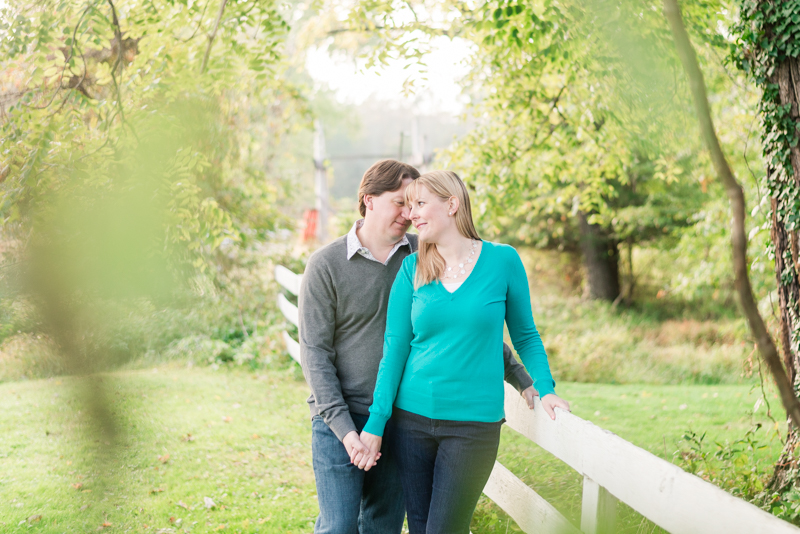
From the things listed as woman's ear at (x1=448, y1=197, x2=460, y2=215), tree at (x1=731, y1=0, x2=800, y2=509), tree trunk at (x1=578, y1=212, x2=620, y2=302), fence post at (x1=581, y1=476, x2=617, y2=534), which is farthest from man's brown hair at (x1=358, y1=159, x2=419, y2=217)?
tree trunk at (x1=578, y1=212, x2=620, y2=302)

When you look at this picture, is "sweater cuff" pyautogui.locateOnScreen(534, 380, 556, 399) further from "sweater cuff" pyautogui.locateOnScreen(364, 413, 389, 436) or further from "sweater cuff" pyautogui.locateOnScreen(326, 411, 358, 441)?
"sweater cuff" pyautogui.locateOnScreen(326, 411, 358, 441)

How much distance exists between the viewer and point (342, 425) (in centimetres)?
202

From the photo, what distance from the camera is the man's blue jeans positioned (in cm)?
205

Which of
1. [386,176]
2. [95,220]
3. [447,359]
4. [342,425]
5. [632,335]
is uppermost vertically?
[386,176]

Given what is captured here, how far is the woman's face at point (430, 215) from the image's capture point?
1.96m

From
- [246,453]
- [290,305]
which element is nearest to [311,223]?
[290,305]

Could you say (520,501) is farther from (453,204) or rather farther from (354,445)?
(453,204)

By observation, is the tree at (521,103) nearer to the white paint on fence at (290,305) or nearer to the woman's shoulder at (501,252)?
the woman's shoulder at (501,252)

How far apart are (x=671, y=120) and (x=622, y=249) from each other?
12348mm

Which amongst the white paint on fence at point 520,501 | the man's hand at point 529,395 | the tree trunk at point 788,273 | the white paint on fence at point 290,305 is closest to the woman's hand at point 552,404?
the man's hand at point 529,395

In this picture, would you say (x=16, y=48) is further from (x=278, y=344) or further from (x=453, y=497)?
(x=278, y=344)

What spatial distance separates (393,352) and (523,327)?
416mm

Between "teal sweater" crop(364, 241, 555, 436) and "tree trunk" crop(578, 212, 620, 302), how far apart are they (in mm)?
10282

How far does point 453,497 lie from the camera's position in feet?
6.16
